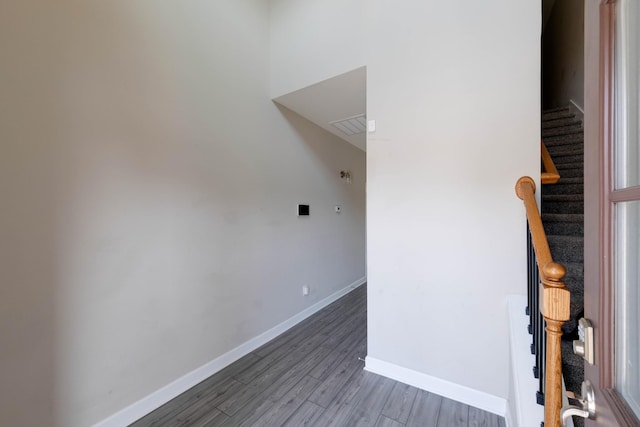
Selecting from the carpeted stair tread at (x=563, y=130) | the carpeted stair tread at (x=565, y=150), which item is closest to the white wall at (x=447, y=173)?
the carpeted stair tread at (x=565, y=150)

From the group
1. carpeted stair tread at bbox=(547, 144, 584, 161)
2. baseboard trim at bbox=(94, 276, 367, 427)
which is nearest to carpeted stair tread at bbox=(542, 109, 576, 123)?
carpeted stair tread at bbox=(547, 144, 584, 161)

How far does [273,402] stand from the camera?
5.84 ft

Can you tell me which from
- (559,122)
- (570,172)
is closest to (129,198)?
(570,172)

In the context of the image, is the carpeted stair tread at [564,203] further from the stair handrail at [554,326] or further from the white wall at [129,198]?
the white wall at [129,198]

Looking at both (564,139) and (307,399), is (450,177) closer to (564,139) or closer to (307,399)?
(307,399)

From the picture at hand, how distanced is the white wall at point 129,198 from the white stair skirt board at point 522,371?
2059mm

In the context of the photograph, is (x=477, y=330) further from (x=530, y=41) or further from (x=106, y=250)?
(x=106, y=250)

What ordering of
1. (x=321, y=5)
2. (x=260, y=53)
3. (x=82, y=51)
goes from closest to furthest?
(x=82, y=51)
(x=321, y=5)
(x=260, y=53)

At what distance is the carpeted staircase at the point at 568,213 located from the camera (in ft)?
3.92

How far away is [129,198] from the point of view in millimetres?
1629

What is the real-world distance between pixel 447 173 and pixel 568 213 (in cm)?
125

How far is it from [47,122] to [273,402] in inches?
86.4

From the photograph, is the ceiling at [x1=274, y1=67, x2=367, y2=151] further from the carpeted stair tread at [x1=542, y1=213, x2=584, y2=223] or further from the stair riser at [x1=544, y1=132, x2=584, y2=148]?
the stair riser at [x1=544, y1=132, x2=584, y2=148]

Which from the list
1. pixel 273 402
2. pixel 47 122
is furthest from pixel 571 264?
pixel 47 122
